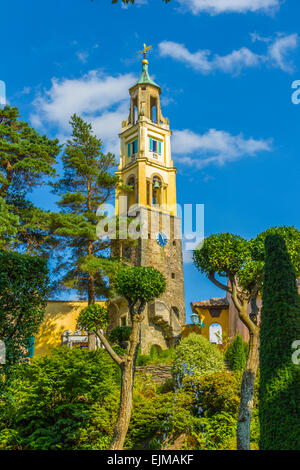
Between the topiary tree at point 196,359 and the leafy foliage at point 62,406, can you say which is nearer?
the leafy foliage at point 62,406

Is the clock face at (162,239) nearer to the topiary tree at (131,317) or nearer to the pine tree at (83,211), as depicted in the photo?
the pine tree at (83,211)

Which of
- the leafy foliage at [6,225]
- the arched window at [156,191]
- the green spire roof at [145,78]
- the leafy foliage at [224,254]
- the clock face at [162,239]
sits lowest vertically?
the leafy foliage at [224,254]

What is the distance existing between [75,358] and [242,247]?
6.99 metres

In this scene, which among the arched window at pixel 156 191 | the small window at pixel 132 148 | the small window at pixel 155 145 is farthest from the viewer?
the small window at pixel 132 148

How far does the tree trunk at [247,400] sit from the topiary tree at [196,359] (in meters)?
4.69

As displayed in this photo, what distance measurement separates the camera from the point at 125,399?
13203mm

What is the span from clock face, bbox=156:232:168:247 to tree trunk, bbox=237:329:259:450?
2130 cm

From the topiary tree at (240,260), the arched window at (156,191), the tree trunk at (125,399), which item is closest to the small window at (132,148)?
the arched window at (156,191)

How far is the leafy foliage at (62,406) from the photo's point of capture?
14312 millimetres

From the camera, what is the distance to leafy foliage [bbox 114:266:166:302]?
14.6 meters

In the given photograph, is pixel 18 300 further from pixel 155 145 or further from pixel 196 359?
pixel 155 145

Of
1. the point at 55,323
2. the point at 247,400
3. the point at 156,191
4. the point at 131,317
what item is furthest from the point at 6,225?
the point at 156,191

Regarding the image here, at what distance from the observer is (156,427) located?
15.3 m
